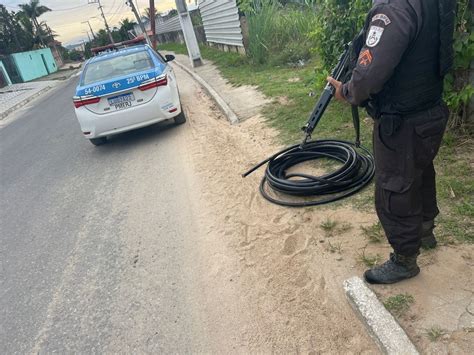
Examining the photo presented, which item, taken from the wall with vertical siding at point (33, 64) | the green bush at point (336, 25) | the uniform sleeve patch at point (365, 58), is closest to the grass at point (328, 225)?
the uniform sleeve patch at point (365, 58)

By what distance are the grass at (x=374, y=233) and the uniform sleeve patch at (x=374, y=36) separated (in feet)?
5.19

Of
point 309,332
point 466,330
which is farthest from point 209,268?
point 466,330

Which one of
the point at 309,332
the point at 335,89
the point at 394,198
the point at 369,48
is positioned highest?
the point at 369,48

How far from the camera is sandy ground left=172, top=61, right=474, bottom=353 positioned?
231cm

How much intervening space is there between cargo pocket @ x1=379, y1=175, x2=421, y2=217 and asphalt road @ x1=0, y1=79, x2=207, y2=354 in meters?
1.46

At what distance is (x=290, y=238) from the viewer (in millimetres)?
3326

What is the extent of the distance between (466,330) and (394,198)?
0.79 metres

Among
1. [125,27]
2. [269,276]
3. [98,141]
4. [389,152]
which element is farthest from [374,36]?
[125,27]

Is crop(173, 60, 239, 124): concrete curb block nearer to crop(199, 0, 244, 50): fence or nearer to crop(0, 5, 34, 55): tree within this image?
crop(199, 0, 244, 50): fence

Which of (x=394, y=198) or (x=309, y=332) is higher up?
(x=394, y=198)

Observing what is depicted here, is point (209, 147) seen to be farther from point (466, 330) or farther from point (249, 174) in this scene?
point (466, 330)

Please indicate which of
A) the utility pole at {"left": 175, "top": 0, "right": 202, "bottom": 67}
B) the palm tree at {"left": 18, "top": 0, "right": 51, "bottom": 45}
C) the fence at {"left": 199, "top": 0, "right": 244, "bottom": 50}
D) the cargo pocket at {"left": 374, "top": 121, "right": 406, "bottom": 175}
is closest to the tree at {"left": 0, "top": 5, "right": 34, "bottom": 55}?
the palm tree at {"left": 18, "top": 0, "right": 51, "bottom": 45}

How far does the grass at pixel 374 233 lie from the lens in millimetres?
3029

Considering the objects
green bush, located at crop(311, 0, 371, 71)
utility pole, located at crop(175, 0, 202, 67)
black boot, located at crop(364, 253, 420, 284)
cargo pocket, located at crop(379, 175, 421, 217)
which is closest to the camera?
cargo pocket, located at crop(379, 175, 421, 217)
